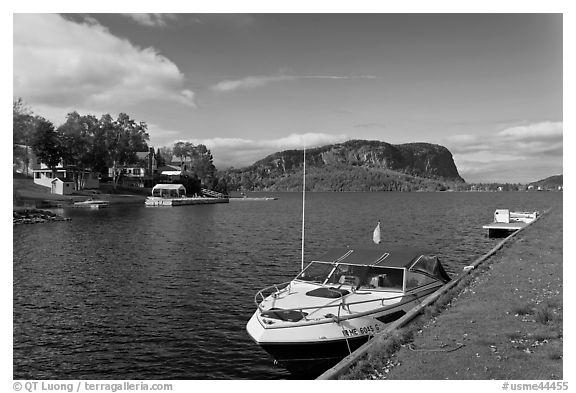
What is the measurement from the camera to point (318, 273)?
690 inches

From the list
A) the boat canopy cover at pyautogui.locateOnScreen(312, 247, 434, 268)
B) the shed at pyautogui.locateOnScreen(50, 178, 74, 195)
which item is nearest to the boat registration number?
the boat canopy cover at pyautogui.locateOnScreen(312, 247, 434, 268)

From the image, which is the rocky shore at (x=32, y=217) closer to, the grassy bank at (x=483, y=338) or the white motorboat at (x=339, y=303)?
the white motorboat at (x=339, y=303)

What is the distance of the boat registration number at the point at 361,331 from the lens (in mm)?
13945

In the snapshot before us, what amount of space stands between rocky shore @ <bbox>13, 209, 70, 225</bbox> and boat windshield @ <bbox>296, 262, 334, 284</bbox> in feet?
177

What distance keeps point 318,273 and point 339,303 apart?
110 inches

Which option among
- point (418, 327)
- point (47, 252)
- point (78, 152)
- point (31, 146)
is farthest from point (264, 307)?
point (78, 152)

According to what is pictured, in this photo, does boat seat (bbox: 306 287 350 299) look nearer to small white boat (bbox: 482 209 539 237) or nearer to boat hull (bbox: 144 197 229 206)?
small white boat (bbox: 482 209 539 237)

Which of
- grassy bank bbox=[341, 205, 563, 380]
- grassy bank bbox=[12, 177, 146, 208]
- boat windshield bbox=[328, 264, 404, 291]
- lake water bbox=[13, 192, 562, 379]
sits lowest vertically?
lake water bbox=[13, 192, 562, 379]

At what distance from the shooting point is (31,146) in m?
94.2

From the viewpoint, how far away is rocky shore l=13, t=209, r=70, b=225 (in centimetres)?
6012

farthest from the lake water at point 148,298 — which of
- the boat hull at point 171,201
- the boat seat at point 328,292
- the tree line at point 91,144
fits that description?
the boat hull at point 171,201

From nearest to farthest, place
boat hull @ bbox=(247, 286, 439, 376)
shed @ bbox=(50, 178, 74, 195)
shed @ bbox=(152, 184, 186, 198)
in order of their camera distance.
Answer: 1. boat hull @ bbox=(247, 286, 439, 376)
2. shed @ bbox=(50, 178, 74, 195)
3. shed @ bbox=(152, 184, 186, 198)

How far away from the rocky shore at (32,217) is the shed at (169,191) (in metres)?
65.2

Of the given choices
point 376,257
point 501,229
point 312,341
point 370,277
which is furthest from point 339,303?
point 501,229
